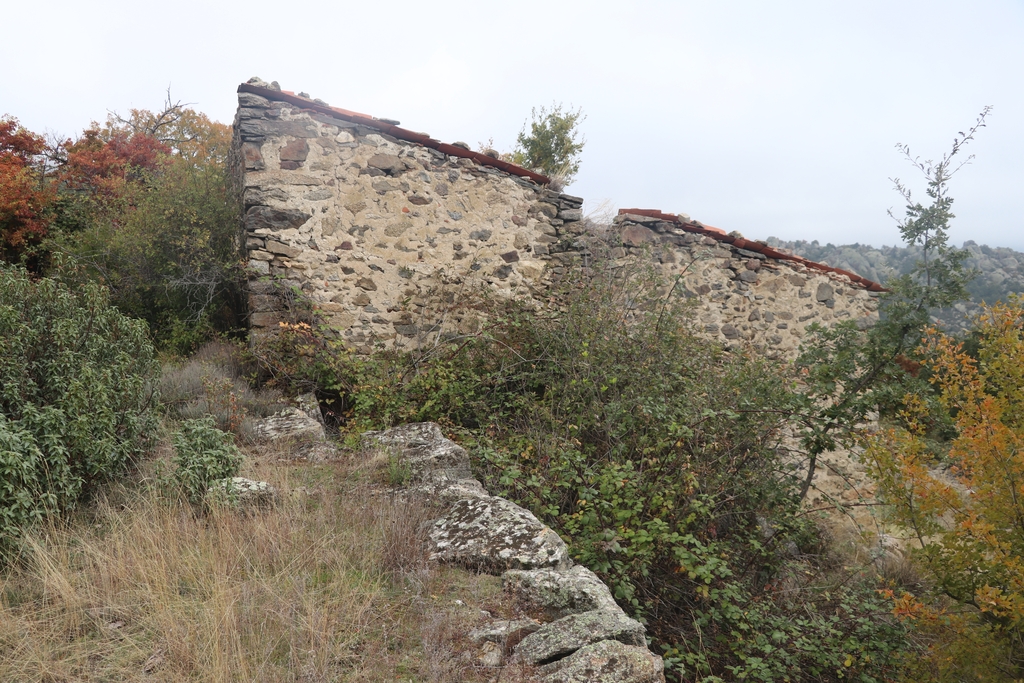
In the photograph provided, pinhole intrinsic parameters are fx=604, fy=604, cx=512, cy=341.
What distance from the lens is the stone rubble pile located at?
2.27m

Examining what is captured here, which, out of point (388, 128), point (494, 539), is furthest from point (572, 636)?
point (388, 128)

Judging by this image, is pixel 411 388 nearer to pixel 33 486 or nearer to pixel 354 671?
pixel 33 486

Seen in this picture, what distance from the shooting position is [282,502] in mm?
3553

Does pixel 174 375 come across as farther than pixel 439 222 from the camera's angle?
No

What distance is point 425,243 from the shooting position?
7312 millimetres

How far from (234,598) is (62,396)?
201 cm

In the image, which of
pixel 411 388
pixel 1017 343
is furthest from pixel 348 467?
pixel 1017 343

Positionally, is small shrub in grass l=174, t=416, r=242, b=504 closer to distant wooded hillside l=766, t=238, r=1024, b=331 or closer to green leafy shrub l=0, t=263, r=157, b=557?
green leafy shrub l=0, t=263, r=157, b=557

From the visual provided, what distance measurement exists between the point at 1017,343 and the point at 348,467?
3.99 m

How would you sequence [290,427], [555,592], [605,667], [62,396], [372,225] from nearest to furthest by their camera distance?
[605,667] → [555,592] → [62,396] → [290,427] → [372,225]

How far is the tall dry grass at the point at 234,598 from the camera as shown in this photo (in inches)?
86.9

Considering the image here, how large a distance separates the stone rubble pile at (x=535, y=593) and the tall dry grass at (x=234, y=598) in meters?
0.14

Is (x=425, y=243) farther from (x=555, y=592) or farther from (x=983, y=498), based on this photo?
(x=983, y=498)

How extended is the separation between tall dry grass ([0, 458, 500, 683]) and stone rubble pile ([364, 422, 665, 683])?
5.4 inches
